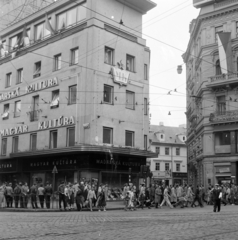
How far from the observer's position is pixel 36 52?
38.9m

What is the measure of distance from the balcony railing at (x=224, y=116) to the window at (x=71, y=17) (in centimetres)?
1962

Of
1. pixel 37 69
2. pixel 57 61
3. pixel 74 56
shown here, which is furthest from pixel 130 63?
pixel 37 69

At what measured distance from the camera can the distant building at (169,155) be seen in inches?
3199

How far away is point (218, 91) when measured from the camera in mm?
47031

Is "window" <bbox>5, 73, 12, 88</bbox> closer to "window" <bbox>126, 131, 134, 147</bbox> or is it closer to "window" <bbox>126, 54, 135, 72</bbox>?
"window" <bbox>126, 54, 135, 72</bbox>

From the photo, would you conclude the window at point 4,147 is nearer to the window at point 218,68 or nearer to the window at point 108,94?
the window at point 108,94

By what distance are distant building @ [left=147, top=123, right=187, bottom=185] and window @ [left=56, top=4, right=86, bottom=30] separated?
46.2 meters

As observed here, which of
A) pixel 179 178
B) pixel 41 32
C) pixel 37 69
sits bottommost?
pixel 179 178

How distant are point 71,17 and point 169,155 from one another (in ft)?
171

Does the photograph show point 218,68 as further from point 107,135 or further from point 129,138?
point 107,135

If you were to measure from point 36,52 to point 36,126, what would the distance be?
725 cm

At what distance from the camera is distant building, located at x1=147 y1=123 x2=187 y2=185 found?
81.2 meters

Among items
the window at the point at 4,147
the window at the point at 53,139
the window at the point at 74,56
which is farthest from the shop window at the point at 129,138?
the window at the point at 4,147

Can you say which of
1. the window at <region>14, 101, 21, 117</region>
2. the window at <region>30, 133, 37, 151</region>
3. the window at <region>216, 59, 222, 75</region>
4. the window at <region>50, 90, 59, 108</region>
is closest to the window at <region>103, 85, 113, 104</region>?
the window at <region>50, 90, 59, 108</region>
